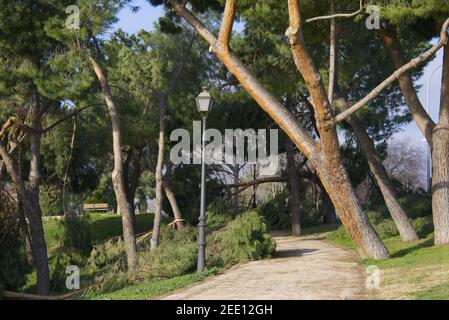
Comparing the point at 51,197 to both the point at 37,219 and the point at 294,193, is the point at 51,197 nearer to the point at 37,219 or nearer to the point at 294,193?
the point at 37,219

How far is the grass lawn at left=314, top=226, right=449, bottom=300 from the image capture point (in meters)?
9.59

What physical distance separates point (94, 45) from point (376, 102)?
45.7 ft

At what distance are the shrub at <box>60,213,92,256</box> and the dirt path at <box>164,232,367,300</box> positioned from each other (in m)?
10.6

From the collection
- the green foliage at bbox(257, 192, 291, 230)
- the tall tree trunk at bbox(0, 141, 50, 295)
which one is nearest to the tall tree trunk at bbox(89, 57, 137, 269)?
the tall tree trunk at bbox(0, 141, 50, 295)

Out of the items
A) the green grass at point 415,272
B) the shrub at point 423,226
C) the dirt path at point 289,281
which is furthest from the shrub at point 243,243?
the shrub at point 423,226

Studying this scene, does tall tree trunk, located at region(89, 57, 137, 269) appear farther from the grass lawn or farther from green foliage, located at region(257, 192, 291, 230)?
green foliage, located at region(257, 192, 291, 230)

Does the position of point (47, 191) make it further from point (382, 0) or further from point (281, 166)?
point (382, 0)

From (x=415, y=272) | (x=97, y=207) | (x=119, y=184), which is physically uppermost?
(x=119, y=184)

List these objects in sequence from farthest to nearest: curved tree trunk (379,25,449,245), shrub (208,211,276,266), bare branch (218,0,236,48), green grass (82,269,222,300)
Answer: curved tree trunk (379,25,449,245)
shrub (208,211,276,266)
bare branch (218,0,236,48)
green grass (82,269,222,300)

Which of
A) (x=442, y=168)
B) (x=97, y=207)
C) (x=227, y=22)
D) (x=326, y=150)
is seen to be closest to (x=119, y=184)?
(x=227, y=22)

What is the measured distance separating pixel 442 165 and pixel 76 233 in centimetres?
1486

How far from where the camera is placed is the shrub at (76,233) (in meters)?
24.4

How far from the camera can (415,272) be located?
11.7 m

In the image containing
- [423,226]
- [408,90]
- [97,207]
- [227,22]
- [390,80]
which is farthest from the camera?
[97,207]
